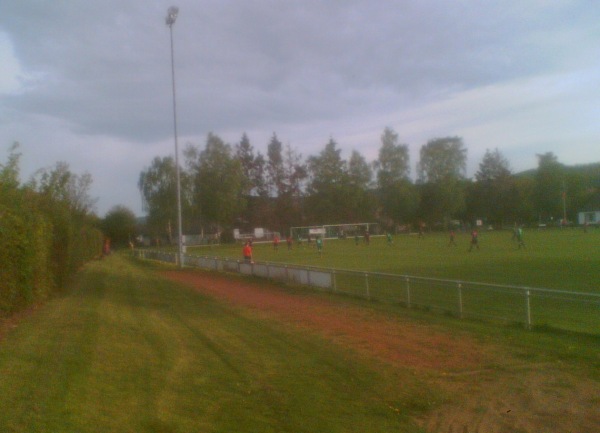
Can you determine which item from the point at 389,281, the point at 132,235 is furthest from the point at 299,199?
the point at 389,281

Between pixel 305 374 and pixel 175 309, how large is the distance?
8.06 meters

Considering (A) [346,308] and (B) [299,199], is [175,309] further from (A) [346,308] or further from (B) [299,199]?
(B) [299,199]

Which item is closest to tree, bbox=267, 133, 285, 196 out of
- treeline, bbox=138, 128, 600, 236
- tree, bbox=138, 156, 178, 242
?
treeline, bbox=138, 128, 600, 236

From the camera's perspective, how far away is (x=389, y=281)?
16344mm

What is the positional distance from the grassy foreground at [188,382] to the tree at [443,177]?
89838mm

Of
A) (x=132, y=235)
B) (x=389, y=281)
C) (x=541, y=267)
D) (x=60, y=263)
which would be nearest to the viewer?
Answer: (x=389, y=281)

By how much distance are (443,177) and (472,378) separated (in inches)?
3679

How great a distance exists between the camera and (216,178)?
8344cm

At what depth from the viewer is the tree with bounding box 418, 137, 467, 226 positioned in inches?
3853

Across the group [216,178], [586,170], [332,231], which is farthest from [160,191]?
[586,170]

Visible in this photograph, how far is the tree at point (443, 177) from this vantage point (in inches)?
3853

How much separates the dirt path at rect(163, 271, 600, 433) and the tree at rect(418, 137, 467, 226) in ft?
287

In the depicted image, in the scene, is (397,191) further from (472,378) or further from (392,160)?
(472,378)

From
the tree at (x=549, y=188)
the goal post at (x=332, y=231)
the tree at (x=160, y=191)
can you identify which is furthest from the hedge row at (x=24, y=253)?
the tree at (x=549, y=188)
